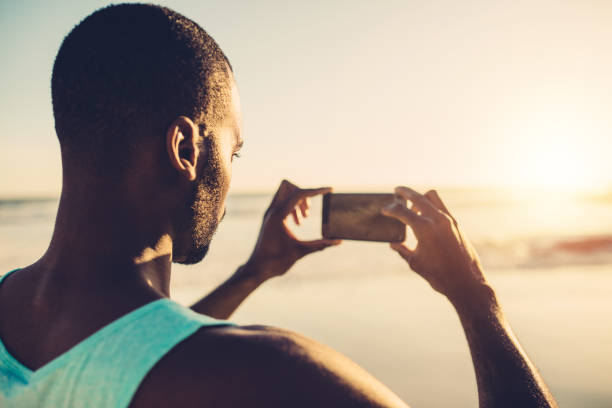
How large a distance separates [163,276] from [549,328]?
498 cm

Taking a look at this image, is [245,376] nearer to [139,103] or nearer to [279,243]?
[139,103]

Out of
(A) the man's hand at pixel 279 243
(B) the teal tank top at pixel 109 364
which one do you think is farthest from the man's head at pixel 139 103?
(A) the man's hand at pixel 279 243

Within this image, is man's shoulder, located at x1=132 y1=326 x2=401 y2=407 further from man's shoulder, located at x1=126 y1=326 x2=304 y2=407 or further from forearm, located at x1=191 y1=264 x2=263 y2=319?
forearm, located at x1=191 y1=264 x2=263 y2=319

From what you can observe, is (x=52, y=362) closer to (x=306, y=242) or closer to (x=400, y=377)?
(x=306, y=242)

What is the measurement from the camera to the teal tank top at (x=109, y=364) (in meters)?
0.88

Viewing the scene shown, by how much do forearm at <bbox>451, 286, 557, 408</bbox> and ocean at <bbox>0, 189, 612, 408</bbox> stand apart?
2.58 m

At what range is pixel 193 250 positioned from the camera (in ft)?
4.78

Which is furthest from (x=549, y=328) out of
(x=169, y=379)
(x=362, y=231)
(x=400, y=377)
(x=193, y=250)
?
(x=169, y=379)

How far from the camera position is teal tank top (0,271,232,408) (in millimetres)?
880

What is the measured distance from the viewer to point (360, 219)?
6.85 feet

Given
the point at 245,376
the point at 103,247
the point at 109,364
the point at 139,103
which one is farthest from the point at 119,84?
the point at 245,376

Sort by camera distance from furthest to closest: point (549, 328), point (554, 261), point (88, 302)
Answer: point (554, 261) → point (549, 328) → point (88, 302)

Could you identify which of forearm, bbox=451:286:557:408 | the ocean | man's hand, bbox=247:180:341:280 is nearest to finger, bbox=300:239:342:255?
man's hand, bbox=247:180:341:280

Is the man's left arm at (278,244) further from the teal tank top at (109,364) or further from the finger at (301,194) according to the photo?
the teal tank top at (109,364)
